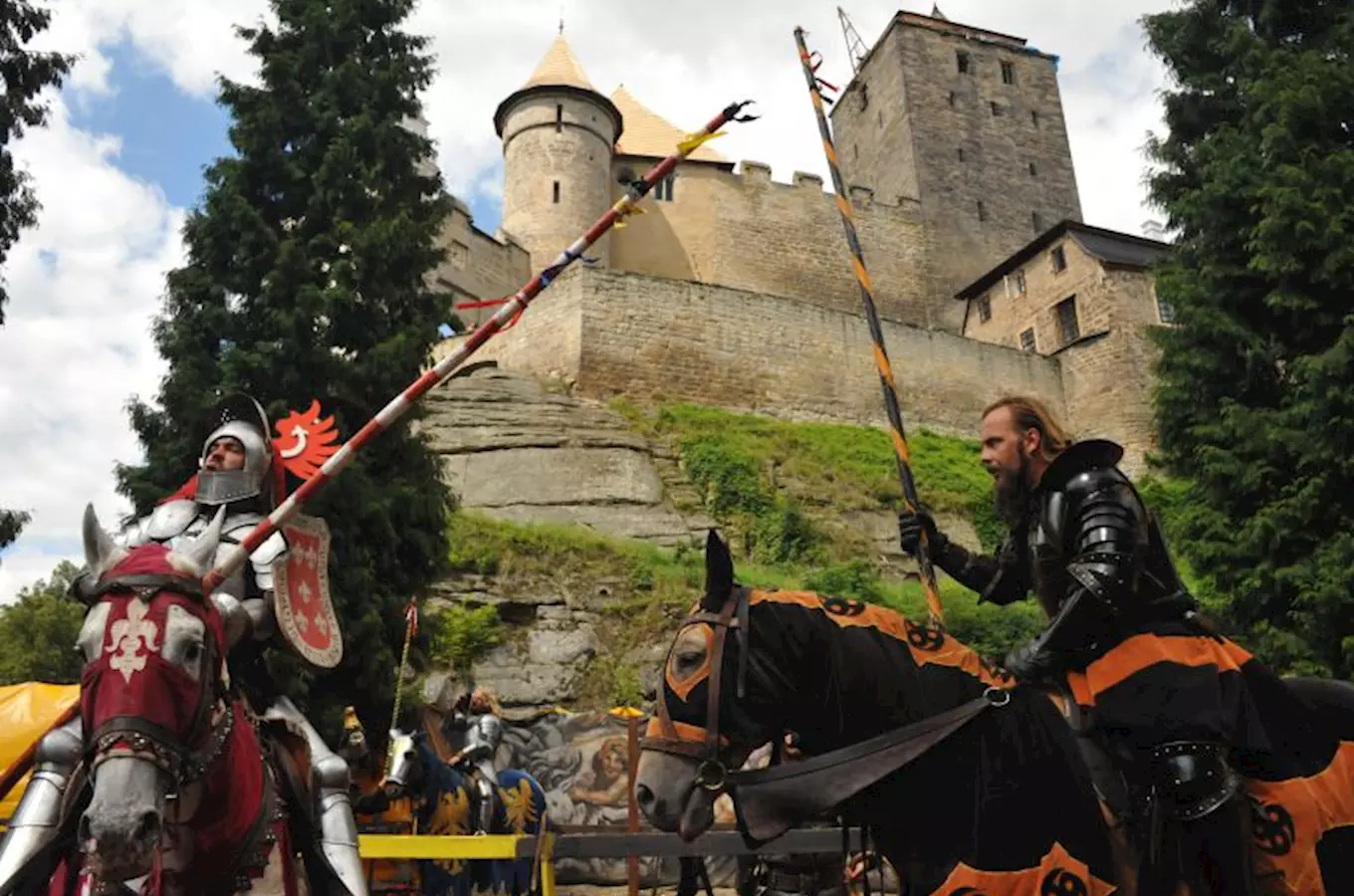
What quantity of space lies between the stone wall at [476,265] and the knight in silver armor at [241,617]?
3197cm

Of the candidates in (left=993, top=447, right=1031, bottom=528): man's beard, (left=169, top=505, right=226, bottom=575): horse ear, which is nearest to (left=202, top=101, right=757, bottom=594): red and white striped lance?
(left=169, top=505, right=226, bottom=575): horse ear

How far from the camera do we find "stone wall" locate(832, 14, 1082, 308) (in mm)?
49656

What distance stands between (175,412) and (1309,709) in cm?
1016

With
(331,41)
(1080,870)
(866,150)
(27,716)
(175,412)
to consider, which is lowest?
(1080,870)

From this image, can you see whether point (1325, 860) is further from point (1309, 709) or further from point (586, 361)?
point (586, 361)

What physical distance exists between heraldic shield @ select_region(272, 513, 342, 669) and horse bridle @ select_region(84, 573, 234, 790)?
76cm

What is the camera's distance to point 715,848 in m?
6.22

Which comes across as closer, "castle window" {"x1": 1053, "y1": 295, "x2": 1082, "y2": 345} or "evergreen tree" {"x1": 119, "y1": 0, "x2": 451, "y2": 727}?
"evergreen tree" {"x1": 119, "y1": 0, "x2": 451, "y2": 727}

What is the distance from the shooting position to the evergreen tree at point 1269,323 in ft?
31.2

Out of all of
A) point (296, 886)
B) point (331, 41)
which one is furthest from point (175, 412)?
point (296, 886)

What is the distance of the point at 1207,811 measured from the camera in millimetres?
2830

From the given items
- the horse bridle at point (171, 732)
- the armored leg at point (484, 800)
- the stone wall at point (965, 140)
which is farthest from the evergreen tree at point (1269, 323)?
the stone wall at point (965, 140)

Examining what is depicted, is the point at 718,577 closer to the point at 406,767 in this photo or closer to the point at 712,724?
the point at 712,724

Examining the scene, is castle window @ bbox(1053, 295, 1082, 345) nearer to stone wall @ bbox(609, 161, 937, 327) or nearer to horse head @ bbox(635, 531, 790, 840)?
stone wall @ bbox(609, 161, 937, 327)
